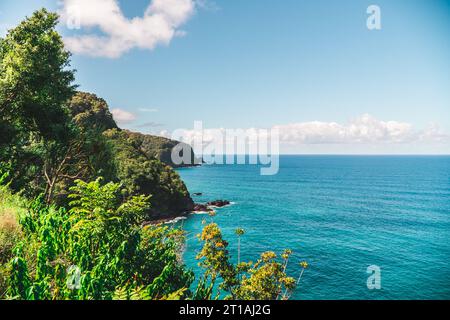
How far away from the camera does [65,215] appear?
6.91 metres

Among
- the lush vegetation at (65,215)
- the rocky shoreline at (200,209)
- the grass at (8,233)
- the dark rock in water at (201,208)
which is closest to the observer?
the lush vegetation at (65,215)

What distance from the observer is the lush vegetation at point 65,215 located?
5395 millimetres

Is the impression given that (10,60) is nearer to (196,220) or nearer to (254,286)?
(254,286)

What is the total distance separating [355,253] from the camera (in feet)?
151

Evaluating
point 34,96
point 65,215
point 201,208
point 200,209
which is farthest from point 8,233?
point 201,208

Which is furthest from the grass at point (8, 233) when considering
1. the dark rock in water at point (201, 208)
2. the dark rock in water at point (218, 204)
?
the dark rock in water at point (218, 204)

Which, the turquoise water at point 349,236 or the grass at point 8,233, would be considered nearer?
the grass at point 8,233

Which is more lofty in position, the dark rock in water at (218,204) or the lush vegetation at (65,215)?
the lush vegetation at (65,215)

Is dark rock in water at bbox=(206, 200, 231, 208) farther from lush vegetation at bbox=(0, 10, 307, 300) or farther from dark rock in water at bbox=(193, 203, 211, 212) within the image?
lush vegetation at bbox=(0, 10, 307, 300)

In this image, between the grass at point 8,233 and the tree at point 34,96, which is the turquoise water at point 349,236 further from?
the grass at point 8,233

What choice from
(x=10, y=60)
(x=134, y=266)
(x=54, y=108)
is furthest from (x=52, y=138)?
(x=134, y=266)

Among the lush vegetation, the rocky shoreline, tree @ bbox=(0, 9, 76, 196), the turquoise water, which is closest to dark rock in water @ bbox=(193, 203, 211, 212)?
the rocky shoreline

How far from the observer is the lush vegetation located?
17.7ft
